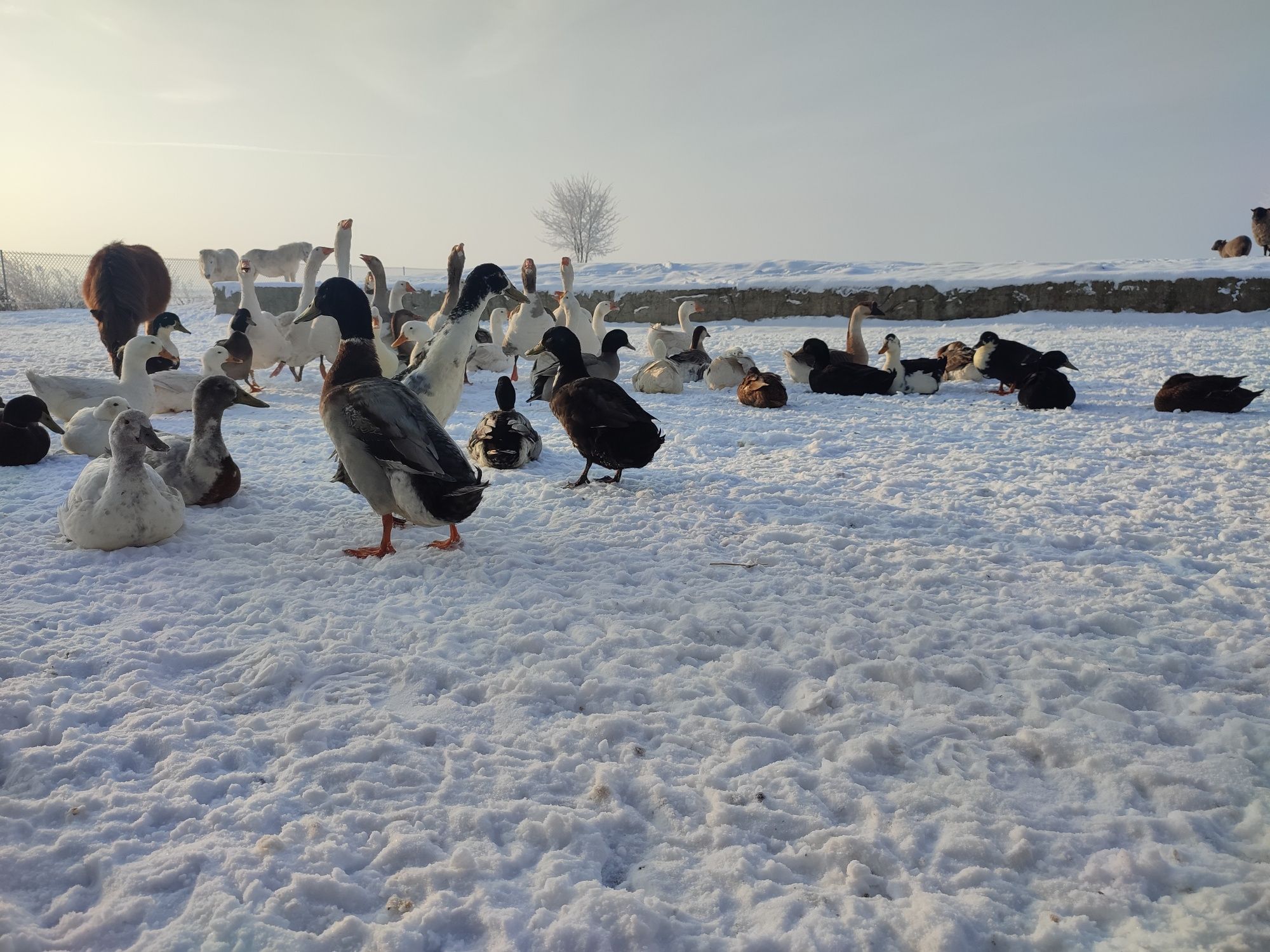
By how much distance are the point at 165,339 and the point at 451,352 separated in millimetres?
6107

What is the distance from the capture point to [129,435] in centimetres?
422

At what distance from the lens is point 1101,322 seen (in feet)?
46.4

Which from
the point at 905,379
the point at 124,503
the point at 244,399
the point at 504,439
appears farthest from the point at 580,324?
the point at 124,503

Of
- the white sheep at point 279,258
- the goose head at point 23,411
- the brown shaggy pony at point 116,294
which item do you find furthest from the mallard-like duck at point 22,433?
the white sheep at point 279,258

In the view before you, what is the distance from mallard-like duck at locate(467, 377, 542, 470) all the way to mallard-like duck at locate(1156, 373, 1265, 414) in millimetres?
6193

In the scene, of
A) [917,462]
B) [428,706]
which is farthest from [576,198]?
[428,706]

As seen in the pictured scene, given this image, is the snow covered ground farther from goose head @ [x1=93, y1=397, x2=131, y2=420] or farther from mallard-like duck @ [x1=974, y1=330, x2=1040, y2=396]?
mallard-like duck @ [x1=974, y1=330, x2=1040, y2=396]

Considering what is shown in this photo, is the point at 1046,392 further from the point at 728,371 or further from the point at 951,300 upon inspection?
the point at 951,300

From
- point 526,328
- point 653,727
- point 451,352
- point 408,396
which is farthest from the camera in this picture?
point 526,328

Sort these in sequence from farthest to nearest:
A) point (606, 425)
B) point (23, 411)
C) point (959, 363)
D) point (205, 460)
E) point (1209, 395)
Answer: point (959, 363) < point (1209, 395) < point (23, 411) < point (606, 425) < point (205, 460)

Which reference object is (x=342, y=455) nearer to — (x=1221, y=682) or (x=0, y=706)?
(x=0, y=706)

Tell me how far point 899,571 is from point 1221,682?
137 centimetres

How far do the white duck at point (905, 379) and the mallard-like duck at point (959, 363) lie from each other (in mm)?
610

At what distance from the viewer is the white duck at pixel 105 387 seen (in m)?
7.11
